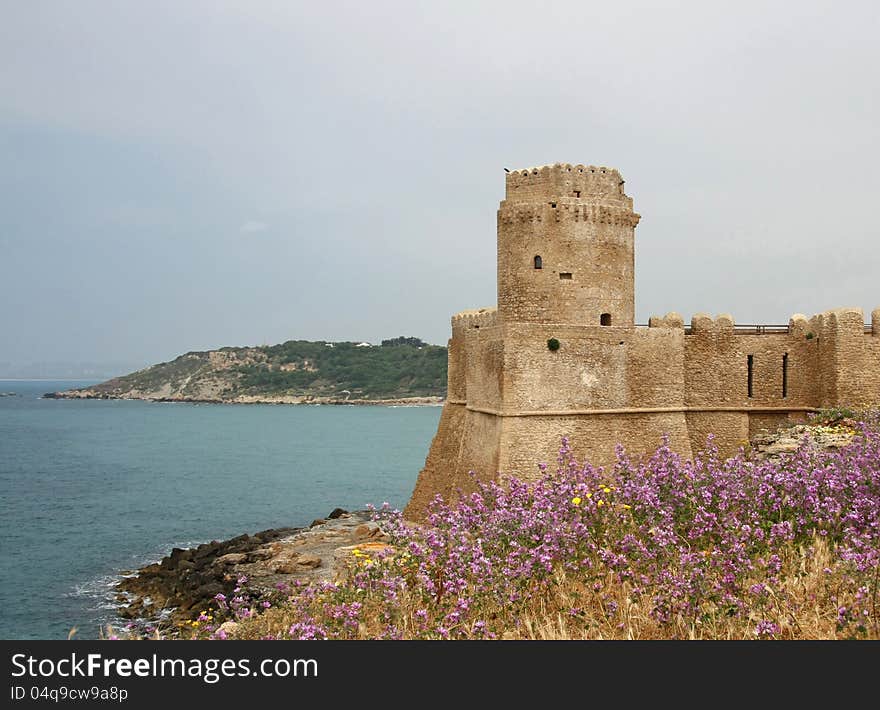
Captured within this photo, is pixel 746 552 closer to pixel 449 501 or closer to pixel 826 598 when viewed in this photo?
pixel 826 598

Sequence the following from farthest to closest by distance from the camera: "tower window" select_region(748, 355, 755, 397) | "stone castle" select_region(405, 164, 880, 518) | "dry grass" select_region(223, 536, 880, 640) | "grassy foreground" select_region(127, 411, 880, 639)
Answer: "tower window" select_region(748, 355, 755, 397)
"stone castle" select_region(405, 164, 880, 518)
"grassy foreground" select_region(127, 411, 880, 639)
"dry grass" select_region(223, 536, 880, 640)

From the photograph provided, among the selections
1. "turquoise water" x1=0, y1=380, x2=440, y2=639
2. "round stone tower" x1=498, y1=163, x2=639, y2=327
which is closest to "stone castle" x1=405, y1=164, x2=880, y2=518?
"round stone tower" x1=498, y1=163, x2=639, y2=327

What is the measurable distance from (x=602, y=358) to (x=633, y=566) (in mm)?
14236

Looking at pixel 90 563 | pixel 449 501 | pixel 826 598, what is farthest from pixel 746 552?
pixel 90 563

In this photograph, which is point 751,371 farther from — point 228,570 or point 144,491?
point 144,491

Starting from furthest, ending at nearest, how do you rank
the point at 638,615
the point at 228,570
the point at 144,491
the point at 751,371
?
the point at 144,491, the point at 228,570, the point at 751,371, the point at 638,615

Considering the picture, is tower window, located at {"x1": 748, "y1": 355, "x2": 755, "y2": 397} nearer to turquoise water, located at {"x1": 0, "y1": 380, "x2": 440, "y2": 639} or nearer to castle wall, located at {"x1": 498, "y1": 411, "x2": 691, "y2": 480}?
castle wall, located at {"x1": 498, "y1": 411, "x2": 691, "y2": 480}

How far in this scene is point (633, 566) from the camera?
8.11 m

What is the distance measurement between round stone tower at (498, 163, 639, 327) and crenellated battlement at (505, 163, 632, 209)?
1.0 inches

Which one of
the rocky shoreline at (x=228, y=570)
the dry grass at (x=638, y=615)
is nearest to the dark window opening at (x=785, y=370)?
the rocky shoreline at (x=228, y=570)

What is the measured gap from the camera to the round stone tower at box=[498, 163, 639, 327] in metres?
22.1

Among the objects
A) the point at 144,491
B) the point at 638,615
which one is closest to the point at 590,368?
the point at 638,615

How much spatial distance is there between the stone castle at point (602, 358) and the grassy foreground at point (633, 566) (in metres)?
10.8

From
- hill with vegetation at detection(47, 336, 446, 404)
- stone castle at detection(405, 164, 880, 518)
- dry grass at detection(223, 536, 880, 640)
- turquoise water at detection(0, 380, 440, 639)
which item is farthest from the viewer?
hill with vegetation at detection(47, 336, 446, 404)
